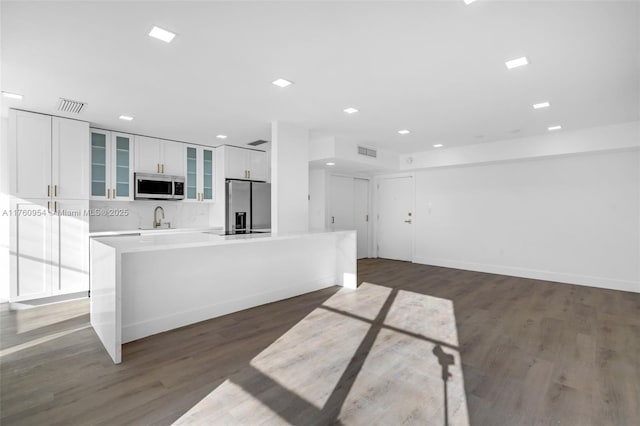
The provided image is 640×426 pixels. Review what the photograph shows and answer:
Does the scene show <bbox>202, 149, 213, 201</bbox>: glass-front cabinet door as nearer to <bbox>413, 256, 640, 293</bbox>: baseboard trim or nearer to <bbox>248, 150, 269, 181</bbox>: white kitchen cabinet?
<bbox>248, 150, 269, 181</bbox>: white kitchen cabinet

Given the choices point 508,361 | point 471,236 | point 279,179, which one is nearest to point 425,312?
point 508,361

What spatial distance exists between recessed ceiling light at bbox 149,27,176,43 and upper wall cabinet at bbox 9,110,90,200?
3.05 metres

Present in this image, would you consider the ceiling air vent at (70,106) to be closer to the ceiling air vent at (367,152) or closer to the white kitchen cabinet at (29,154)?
the white kitchen cabinet at (29,154)

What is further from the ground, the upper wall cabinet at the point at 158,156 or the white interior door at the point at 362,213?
the upper wall cabinet at the point at 158,156

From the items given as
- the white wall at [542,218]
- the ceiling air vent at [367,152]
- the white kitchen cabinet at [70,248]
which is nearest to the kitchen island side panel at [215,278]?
the ceiling air vent at [367,152]

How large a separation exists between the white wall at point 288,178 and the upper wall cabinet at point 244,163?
1.82 metres

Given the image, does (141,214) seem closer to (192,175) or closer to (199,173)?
(192,175)

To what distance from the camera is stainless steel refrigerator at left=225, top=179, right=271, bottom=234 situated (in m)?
5.78

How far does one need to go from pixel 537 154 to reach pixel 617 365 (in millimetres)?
3775

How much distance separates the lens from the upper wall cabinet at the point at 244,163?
5930 mm

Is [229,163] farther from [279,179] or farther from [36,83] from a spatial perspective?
[36,83]

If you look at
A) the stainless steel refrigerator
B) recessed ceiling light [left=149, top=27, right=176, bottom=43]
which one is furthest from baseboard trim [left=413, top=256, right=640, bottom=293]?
recessed ceiling light [left=149, top=27, right=176, bottom=43]

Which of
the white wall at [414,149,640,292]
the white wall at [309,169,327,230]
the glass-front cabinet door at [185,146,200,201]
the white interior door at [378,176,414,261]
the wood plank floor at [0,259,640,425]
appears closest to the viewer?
the wood plank floor at [0,259,640,425]

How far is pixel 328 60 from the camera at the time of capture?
8.57 ft
